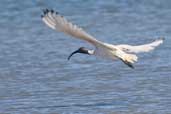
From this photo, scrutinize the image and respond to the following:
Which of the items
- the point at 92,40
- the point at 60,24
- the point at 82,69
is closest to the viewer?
the point at 60,24

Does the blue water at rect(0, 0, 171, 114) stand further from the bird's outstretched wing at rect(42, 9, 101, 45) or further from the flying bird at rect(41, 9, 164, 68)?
the bird's outstretched wing at rect(42, 9, 101, 45)

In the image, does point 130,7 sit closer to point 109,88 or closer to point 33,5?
point 33,5

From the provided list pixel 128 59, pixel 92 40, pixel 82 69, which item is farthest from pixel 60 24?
pixel 82 69

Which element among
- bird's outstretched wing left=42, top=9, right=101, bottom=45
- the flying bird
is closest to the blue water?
the flying bird

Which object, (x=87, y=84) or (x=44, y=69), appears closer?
(x=87, y=84)

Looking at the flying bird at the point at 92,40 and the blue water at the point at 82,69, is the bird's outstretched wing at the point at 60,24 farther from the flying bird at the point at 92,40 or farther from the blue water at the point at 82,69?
the blue water at the point at 82,69

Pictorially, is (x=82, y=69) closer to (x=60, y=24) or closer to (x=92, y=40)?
(x=92, y=40)

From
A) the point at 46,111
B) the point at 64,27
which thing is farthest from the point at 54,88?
the point at 64,27

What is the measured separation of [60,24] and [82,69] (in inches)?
115

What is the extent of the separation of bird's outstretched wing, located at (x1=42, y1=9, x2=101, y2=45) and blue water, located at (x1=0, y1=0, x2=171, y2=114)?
98 cm

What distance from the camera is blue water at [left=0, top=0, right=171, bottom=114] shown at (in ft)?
32.7

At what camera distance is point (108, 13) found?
17359 millimetres

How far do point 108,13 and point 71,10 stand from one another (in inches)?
33.9

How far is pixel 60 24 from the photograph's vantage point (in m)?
8.94
